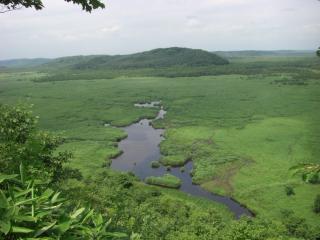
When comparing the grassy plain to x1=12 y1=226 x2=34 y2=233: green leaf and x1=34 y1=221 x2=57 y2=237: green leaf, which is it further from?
x1=12 y1=226 x2=34 y2=233: green leaf

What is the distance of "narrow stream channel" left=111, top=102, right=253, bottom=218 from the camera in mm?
43688

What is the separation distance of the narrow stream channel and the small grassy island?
89 cm

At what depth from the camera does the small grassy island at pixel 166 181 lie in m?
46.5

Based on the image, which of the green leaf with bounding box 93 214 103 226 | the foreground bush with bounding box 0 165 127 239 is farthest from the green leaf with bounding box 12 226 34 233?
the green leaf with bounding box 93 214 103 226

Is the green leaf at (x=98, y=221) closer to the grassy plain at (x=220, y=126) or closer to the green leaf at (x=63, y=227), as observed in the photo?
the green leaf at (x=63, y=227)

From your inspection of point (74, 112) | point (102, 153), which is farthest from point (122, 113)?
point (102, 153)

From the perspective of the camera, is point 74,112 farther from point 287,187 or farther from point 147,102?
point 287,187

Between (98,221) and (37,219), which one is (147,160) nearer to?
(98,221)

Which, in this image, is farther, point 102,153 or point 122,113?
point 122,113

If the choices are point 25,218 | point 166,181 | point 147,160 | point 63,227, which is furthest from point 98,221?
point 147,160

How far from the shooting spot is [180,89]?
128m

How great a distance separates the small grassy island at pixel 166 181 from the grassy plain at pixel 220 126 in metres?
3.04

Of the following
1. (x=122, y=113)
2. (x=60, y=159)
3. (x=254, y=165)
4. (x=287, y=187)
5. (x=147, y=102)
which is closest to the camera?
(x=60, y=159)

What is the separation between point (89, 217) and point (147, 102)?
104 metres
